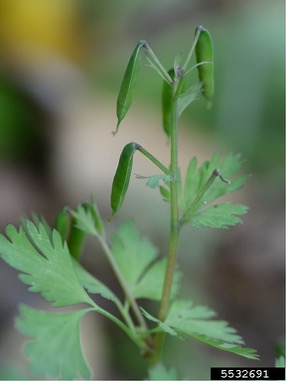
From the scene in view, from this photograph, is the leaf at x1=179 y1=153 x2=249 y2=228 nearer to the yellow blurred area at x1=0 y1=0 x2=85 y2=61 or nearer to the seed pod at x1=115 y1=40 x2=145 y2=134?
the seed pod at x1=115 y1=40 x2=145 y2=134

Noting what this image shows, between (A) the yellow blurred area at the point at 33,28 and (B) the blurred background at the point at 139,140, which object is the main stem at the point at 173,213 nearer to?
(B) the blurred background at the point at 139,140

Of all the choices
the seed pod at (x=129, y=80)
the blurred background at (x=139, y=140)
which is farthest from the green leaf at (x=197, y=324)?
the blurred background at (x=139, y=140)

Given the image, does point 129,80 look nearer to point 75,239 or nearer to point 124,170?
point 124,170

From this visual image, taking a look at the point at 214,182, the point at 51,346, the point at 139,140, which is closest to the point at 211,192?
the point at 214,182

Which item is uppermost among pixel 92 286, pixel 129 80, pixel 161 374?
pixel 129 80

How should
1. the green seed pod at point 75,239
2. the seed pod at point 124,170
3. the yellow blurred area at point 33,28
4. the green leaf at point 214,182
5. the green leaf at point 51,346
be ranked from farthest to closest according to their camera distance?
the yellow blurred area at point 33,28
the green seed pod at point 75,239
the green leaf at point 214,182
the seed pod at point 124,170
the green leaf at point 51,346

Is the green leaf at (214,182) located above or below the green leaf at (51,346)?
above

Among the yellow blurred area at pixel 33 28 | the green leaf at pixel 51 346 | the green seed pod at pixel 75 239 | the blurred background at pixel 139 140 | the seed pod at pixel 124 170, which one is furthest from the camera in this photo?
the yellow blurred area at pixel 33 28

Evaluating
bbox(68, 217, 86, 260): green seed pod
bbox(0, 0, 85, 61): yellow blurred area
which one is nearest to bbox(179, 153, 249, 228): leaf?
bbox(68, 217, 86, 260): green seed pod
